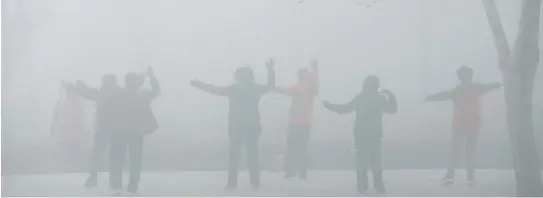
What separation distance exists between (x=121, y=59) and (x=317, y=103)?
3.05ft

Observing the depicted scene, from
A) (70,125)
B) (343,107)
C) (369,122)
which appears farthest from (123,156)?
(369,122)

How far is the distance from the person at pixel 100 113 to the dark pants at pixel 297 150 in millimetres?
833

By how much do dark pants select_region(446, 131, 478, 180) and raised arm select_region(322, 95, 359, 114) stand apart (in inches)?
19.6

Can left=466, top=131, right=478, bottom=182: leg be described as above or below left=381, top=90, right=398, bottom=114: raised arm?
below

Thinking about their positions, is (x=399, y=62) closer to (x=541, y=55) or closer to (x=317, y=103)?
(x=317, y=103)

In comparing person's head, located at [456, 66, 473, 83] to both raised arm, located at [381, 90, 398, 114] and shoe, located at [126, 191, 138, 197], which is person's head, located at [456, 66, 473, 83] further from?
shoe, located at [126, 191, 138, 197]

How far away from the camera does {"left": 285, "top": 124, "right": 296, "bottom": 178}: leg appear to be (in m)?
3.05

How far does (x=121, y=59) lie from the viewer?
3029 millimetres

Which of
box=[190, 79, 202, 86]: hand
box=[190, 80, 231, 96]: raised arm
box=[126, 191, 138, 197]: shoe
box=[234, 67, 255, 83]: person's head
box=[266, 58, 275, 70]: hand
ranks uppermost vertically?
box=[266, 58, 275, 70]: hand

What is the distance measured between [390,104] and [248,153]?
2.30 ft

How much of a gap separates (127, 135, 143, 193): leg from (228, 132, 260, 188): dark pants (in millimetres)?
420

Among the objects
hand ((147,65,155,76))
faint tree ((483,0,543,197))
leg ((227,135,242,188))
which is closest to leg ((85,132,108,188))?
hand ((147,65,155,76))

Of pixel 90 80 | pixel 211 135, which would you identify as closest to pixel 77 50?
pixel 90 80

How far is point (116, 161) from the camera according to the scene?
305 cm
